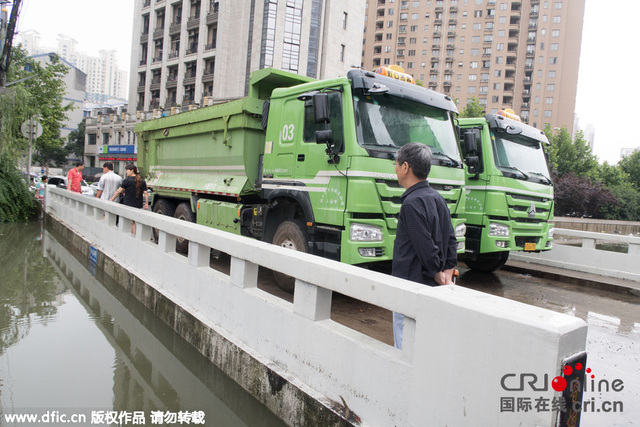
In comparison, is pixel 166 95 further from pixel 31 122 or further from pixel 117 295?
pixel 117 295

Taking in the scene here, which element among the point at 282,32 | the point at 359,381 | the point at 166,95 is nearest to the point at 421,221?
the point at 359,381

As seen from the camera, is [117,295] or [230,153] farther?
[230,153]

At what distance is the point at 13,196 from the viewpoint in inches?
575

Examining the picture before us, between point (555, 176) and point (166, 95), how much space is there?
36.8 meters

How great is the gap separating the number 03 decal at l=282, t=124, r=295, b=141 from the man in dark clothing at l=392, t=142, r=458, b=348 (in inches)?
127

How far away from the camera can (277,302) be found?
3510 millimetres

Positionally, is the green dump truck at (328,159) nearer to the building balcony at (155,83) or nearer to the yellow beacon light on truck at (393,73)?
the yellow beacon light on truck at (393,73)

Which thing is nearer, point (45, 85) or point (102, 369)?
point (102, 369)

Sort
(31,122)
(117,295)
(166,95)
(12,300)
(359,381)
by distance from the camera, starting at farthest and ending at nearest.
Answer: (166,95) < (31,122) < (117,295) < (12,300) < (359,381)

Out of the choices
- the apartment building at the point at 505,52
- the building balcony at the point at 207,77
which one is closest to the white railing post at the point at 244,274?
the building balcony at the point at 207,77

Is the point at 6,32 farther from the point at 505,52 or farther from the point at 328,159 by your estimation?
the point at 505,52

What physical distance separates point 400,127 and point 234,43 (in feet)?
127

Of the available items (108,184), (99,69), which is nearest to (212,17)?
(108,184)

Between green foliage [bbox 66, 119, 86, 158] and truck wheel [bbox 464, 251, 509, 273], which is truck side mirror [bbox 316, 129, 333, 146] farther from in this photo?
green foliage [bbox 66, 119, 86, 158]
